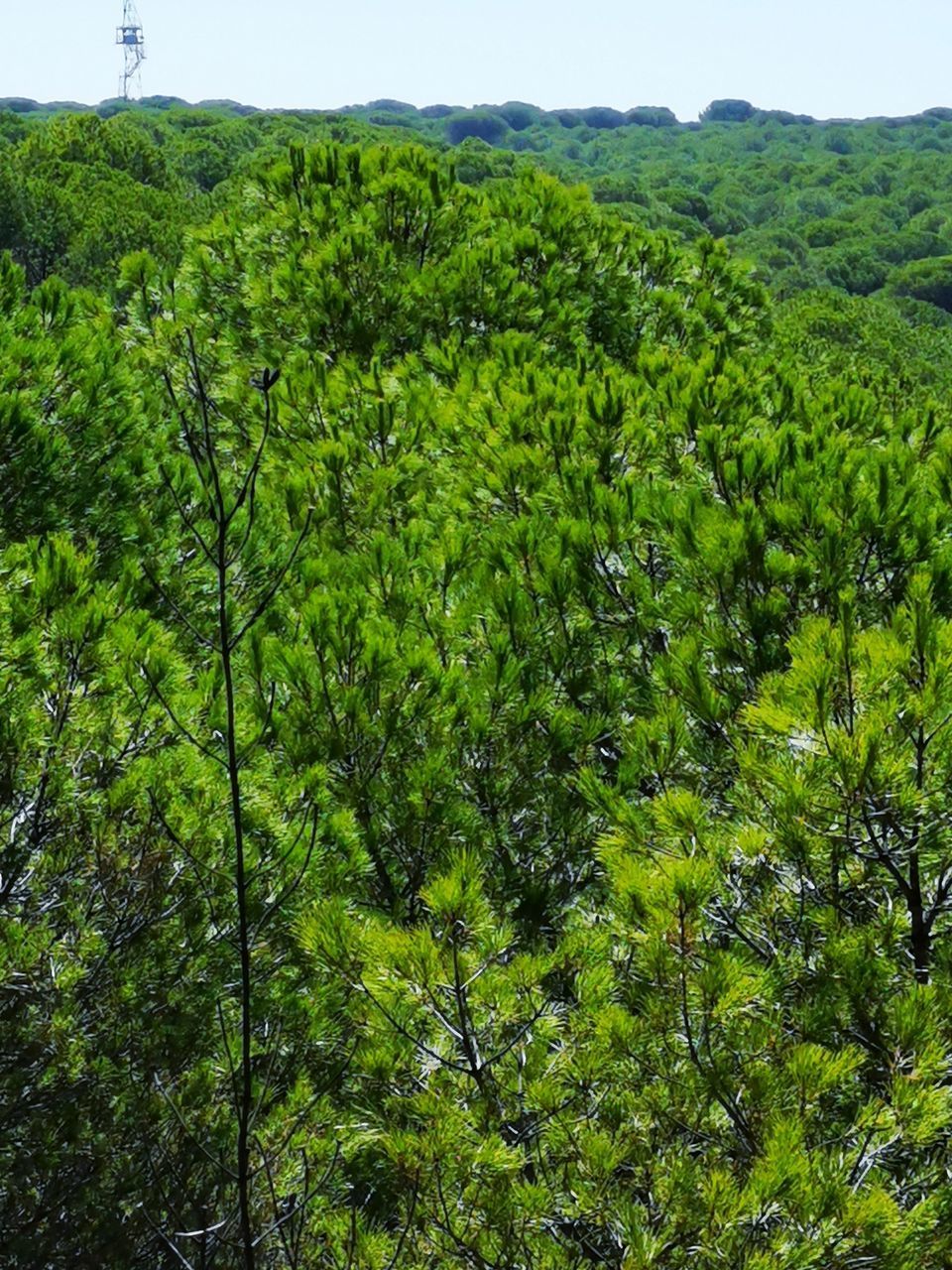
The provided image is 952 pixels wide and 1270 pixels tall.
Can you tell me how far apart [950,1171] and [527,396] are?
3.90 m

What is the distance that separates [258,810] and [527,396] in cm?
283

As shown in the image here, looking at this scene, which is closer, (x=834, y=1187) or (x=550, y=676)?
(x=834, y=1187)

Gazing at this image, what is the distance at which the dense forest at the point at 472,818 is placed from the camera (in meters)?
2.55

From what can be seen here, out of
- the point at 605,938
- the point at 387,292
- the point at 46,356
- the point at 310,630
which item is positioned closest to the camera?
the point at 605,938

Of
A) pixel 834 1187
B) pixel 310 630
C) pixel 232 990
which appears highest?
pixel 310 630

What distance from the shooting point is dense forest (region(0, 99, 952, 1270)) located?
255cm

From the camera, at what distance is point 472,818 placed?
397cm

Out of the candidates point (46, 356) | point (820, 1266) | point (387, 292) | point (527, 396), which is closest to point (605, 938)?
point (820, 1266)

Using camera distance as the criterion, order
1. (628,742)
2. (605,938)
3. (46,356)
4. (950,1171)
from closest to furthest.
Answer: (950,1171) < (605,938) < (628,742) < (46,356)

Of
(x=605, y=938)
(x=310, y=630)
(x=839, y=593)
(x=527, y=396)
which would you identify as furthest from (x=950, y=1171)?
(x=527, y=396)

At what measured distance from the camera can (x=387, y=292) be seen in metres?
7.46

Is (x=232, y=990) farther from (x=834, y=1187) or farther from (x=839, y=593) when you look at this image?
(x=839, y=593)

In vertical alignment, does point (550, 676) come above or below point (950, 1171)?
above

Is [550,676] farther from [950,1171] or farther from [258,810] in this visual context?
[950,1171]
